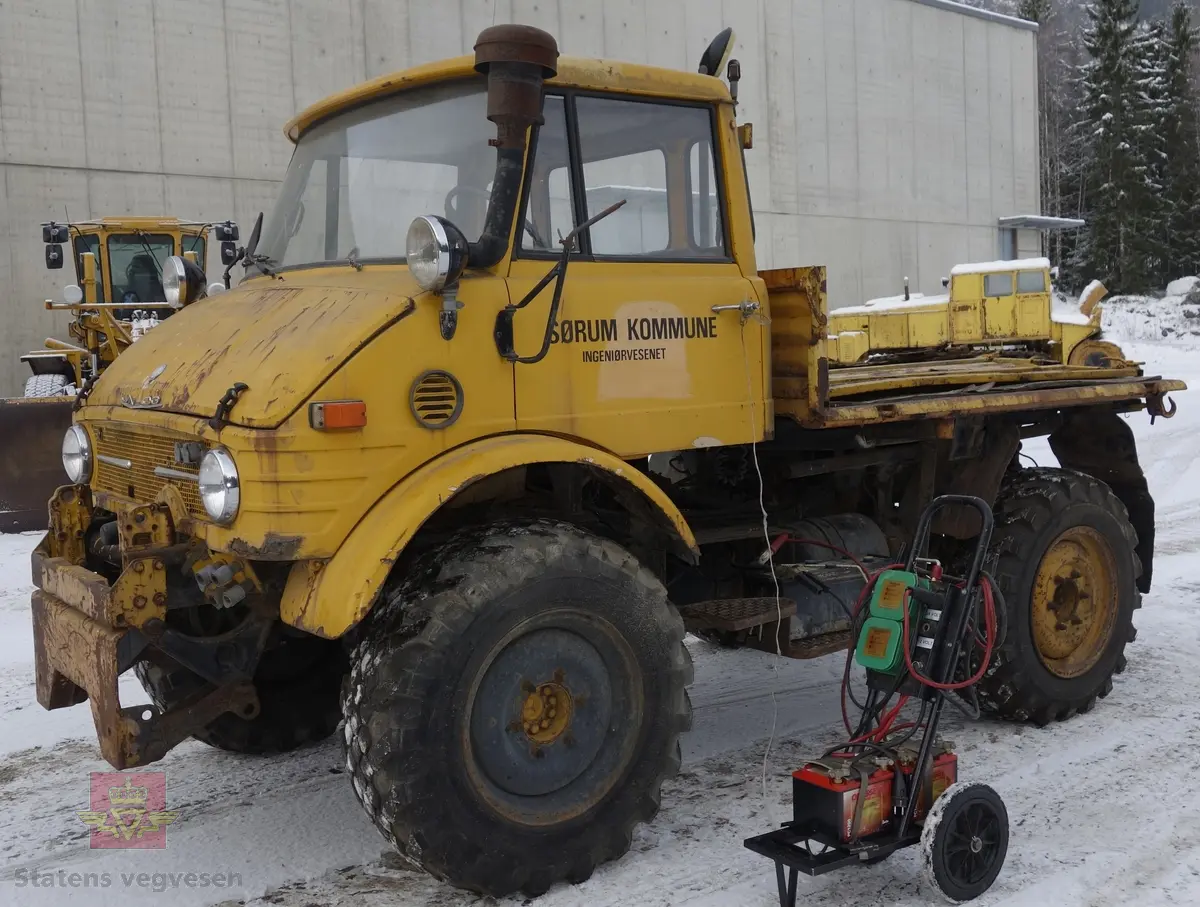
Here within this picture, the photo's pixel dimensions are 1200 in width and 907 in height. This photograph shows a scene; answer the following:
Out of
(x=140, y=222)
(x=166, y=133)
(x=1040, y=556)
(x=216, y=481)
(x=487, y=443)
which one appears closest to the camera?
(x=216, y=481)

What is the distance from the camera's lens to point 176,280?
16.7ft

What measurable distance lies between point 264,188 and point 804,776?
726 inches

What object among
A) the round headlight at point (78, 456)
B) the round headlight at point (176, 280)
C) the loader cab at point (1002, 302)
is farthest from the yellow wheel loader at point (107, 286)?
the loader cab at point (1002, 302)

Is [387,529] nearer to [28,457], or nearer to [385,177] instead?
[385,177]

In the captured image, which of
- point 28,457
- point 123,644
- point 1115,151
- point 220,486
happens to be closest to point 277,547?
point 220,486

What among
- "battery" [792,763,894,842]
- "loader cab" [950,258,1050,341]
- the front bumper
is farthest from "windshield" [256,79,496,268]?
"loader cab" [950,258,1050,341]

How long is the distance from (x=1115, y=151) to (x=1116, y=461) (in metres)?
44.2

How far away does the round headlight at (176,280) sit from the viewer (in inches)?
199

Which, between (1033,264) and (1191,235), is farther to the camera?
(1191,235)

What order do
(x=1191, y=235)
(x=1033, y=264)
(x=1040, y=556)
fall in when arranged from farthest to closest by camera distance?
(x=1191, y=235), (x=1033, y=264), (x=1040, y=556)

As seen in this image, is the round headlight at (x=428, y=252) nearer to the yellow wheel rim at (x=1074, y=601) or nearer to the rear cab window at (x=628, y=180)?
the rear cab window at (x=628, y=180)

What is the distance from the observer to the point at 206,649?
12.9 ft

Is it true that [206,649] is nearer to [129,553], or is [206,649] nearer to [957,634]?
[129,553]

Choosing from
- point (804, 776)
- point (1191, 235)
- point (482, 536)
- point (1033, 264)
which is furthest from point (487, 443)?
point (1191, 235)
